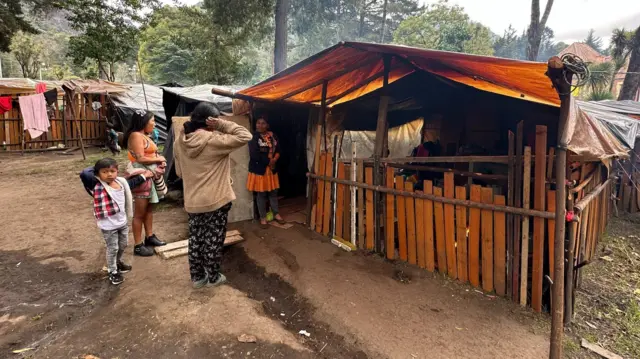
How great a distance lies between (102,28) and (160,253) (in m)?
16.7

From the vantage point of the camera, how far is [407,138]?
7898 mm

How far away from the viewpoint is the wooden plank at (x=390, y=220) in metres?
3.81

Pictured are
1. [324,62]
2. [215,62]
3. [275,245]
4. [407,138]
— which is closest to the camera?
[324,62]

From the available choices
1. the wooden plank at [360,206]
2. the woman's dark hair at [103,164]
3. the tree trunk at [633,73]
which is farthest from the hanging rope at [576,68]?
the tree trunk at [633,73]

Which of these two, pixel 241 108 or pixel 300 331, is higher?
pixel 241 108

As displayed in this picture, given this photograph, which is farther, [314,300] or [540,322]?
[314,300]

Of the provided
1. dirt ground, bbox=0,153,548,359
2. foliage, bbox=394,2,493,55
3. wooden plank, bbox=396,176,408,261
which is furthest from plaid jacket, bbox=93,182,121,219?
foliage, bbox=394,2,493,55

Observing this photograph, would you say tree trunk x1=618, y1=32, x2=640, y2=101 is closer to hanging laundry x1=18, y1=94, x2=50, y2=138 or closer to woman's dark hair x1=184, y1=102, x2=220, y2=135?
woman's dark hair x1=184, y1=102, x2=220, y2=135

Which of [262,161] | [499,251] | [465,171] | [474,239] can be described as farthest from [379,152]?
[262,161]

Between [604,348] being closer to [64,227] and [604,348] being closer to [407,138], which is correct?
[407,138]

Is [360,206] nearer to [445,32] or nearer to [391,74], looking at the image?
[391,74]

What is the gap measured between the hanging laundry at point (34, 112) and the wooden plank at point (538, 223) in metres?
13.4

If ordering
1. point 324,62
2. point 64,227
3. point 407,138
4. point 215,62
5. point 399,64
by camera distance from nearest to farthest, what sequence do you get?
point 324,62
point 399,64
point 64,227
point 407,138
point 215,62

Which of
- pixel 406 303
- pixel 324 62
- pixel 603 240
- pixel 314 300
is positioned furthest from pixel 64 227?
pixel 603 240
